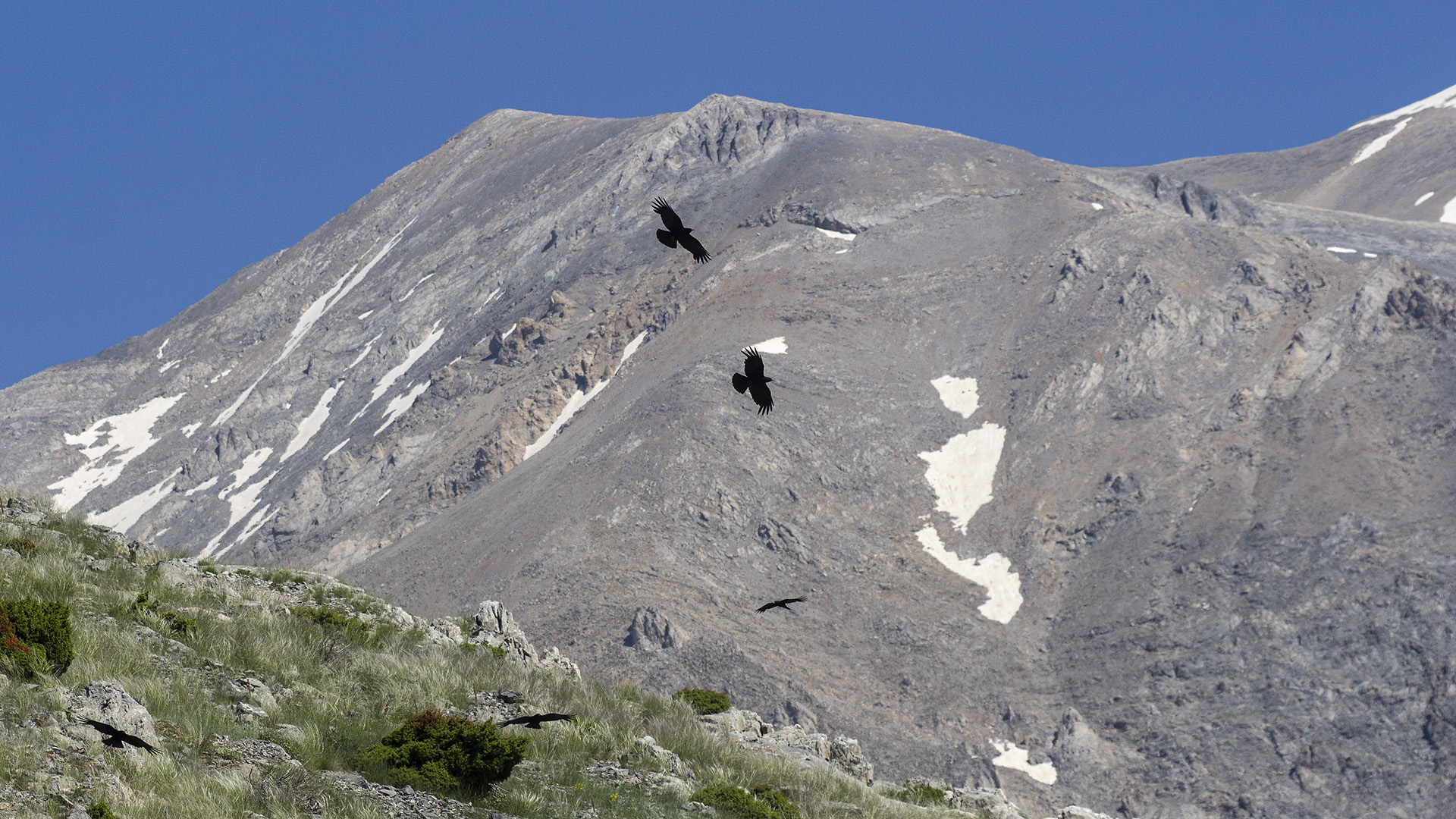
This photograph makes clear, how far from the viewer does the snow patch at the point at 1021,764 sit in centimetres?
9494

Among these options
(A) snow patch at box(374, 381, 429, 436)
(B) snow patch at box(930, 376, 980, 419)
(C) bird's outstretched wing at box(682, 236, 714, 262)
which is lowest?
(C) bird's outstretched wing at box(682, 236, 714, 262)

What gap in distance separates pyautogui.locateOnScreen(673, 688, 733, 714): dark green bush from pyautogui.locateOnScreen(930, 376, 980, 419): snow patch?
11521 cm

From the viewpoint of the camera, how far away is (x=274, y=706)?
45.3 feet

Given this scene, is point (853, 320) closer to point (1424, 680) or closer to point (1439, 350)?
point (1439, 350)

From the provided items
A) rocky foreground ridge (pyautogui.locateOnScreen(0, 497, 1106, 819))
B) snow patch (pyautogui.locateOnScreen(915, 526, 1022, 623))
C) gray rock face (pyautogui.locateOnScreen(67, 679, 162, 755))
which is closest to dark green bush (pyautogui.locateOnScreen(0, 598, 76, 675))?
rocky foreground ridge (pyautogui.locateOnScreen(0, 497, 1106, 819))

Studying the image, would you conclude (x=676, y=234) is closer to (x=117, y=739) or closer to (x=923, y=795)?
(x=117, y=739)

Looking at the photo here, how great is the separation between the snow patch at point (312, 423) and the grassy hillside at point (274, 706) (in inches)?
6681

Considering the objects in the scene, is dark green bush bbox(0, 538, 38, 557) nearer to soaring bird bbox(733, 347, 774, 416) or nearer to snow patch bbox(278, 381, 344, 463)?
soaring bird bbox(733, 347, 774, 416)

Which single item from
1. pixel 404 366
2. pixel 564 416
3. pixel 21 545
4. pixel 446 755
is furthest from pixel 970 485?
pixel 446 755

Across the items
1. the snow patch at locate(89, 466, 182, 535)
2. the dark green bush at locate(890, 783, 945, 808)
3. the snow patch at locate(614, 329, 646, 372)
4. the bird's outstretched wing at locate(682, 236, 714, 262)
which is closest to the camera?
the bird's outstretched wing at locate(682, 236, 714, 262)

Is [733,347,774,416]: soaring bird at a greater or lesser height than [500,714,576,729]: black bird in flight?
greater

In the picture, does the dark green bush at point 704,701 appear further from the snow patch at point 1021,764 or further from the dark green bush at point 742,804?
the snow patch at point 1021,764

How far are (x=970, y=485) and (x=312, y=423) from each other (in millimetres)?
101147

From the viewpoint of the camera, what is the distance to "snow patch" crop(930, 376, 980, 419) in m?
138
